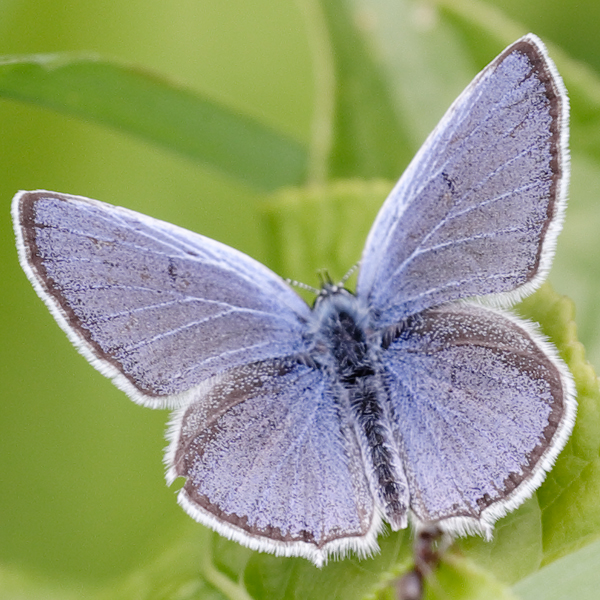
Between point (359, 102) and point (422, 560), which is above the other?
point (359, 102)

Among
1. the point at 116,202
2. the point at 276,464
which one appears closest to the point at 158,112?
the point at 116,202

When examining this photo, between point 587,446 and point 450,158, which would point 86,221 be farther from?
point 587,446

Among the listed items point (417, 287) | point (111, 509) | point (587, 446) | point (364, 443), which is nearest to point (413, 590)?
point (364, 443)

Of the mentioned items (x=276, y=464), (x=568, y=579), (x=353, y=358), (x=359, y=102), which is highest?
(x=359, y=102)

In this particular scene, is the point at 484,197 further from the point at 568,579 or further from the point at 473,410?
the point at 568,579

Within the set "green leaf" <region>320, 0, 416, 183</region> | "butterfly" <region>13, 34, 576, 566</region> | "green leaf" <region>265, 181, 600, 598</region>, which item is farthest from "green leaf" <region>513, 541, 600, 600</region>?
"green leaf" <region>320, 0, 416, 183</region>

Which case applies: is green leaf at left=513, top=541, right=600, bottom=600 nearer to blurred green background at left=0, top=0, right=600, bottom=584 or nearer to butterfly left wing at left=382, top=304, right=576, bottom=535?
butterfly left wing at left=382, top=304, right=576, bottom=535
